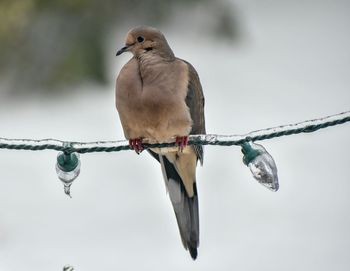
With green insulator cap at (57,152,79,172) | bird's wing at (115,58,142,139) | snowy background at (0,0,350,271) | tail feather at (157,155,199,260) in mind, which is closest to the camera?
green insulator cap at (57,152,79,172)

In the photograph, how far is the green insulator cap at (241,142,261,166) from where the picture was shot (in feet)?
10.5

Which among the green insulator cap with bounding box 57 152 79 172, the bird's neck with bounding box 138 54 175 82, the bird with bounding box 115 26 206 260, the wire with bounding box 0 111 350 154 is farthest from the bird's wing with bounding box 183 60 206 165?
the green insulator cap with bounding box 57 152 79 172

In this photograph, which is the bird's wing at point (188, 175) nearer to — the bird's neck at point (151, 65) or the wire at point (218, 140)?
the bird's neck at point (151, 65)

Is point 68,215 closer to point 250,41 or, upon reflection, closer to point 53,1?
point 53,1

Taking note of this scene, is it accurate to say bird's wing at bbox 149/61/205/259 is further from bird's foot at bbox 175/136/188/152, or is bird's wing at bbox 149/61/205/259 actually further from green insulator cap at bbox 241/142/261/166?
green insulator cap at bbox 241/142/261/166

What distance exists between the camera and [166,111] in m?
3.98

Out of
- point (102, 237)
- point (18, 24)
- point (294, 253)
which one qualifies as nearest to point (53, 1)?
point (18, 24)

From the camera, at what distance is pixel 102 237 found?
6.93 metres

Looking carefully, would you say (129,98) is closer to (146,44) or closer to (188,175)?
(146,44)

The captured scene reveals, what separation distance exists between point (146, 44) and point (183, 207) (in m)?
0.60

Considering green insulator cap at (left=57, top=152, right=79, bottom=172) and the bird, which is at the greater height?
the bird

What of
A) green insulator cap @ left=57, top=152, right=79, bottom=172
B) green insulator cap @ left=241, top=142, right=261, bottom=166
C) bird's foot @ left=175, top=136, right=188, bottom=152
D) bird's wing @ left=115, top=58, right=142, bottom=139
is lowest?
green insulator cap @ left=241, top=142, right=261, bottom=166

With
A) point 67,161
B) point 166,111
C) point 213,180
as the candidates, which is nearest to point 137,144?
point 166,111

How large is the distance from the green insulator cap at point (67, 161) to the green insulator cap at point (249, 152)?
474 millimetres
